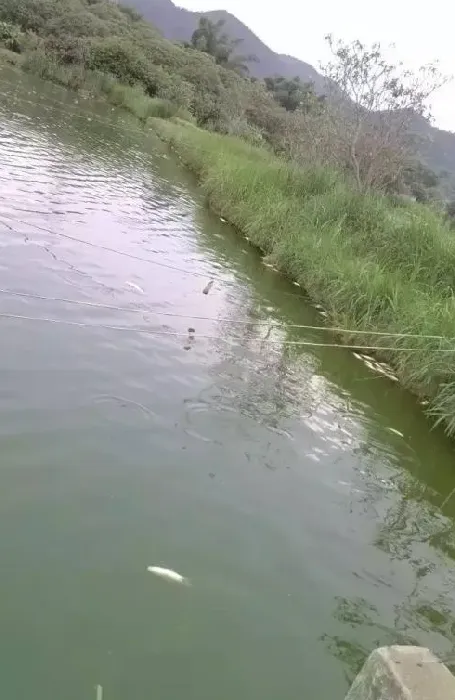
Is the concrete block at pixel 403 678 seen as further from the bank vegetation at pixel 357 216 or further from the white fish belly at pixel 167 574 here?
the bank vegetation at pixel 357 216

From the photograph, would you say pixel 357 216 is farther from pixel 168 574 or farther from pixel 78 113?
pixel 78 113

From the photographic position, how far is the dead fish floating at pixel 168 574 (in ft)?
10.6

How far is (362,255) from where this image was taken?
32.3 feet

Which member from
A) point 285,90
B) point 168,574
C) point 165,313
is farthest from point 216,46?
point 168,574

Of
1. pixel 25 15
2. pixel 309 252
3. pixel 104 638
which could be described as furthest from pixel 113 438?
pixel 25 15

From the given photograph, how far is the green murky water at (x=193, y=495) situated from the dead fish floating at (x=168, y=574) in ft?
0.14

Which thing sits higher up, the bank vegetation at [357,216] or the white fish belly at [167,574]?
the bank vegetation at [357,216]

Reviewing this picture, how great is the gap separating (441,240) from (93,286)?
5305mm

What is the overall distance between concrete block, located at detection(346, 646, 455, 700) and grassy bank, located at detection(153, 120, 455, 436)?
4.10m

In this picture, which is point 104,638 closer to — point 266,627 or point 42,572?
point 42,572

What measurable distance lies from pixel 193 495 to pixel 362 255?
22.3 feet

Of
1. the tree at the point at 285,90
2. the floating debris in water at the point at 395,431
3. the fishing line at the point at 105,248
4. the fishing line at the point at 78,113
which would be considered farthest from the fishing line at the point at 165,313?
the tree at the point at 285,90

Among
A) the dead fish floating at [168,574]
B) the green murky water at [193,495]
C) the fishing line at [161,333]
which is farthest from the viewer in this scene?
the fishing line at [161,333]

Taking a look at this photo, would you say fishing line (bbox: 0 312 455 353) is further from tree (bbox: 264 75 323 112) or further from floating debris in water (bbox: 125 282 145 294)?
tree (bbox: 264 75 323 112)
